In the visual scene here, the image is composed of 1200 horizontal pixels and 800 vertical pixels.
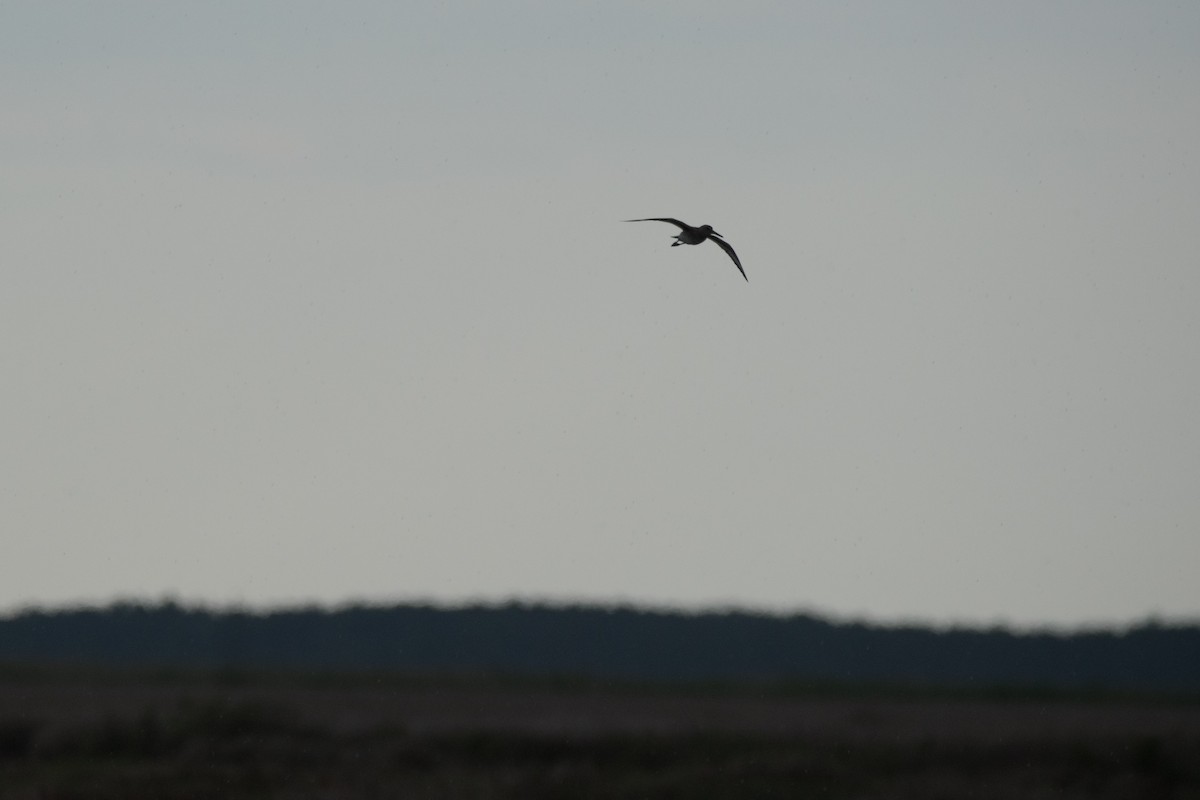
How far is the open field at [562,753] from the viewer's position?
2608cm

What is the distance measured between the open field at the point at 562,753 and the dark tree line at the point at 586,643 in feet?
160

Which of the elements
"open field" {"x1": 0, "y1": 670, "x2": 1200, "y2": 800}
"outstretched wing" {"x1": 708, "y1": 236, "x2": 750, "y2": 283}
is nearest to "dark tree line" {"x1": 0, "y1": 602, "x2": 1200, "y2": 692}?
"open field" {"x1": 0, "y1": 670, "x2": 1200, "y2": 800}

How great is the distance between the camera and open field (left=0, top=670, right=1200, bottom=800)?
85.6 feet

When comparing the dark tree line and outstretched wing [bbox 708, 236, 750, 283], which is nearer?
outstretched wing [bbox 708, 236, 750, 283]

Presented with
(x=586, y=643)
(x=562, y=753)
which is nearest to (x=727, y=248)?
(x=562, y=753)

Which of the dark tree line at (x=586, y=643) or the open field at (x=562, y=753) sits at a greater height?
the dark tree line at (x=586, y=643)

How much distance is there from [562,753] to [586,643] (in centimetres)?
6876

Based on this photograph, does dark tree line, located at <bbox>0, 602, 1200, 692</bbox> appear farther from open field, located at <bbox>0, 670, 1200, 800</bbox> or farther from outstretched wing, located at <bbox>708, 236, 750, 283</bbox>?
outstretched wing, located at <bbox>708, 236, 750, 283</bbox>

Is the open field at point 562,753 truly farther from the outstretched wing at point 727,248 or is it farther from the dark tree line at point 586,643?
the dark tree line at point 586,643

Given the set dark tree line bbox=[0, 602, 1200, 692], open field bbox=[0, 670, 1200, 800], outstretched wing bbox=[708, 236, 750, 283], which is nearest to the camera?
outstretched wing bbox=[708, 236, 750, 283]

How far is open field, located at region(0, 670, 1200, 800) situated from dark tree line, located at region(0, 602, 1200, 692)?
48.8 metres

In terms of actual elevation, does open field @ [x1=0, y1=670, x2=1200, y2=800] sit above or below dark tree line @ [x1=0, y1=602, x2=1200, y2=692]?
below

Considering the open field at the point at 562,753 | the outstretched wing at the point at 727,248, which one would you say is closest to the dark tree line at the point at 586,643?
the open field at the point at 562,753

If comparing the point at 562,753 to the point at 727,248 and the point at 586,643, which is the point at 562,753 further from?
the point at 586,643
